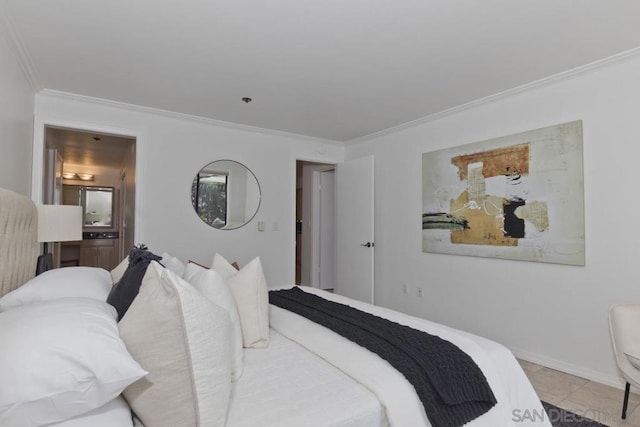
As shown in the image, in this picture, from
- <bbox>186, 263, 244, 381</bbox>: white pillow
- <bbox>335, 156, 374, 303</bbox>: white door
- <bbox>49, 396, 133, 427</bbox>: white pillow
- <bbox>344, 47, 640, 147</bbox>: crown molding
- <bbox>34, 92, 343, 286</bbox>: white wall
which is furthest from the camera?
<bbox>335, 156, 374, 303</bbox>: white door

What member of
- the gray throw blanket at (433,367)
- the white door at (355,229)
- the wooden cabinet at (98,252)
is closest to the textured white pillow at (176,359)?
the gray throw blanket at (433,367)

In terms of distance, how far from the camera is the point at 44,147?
10.7 ft

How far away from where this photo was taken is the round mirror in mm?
4027

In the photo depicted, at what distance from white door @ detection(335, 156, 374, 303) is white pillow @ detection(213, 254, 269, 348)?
9.19 ft

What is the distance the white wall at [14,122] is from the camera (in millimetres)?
2227

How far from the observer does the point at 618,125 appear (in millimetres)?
2547

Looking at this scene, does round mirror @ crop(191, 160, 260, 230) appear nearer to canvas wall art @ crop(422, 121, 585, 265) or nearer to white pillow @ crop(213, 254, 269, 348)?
canvas wall art @ crop(422, 121, 585, 265)

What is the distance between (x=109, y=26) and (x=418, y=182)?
317 centimetres

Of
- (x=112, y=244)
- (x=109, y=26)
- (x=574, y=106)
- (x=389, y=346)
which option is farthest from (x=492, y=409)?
(x=112, y=244)

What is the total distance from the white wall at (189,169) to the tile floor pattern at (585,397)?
9.56 ft

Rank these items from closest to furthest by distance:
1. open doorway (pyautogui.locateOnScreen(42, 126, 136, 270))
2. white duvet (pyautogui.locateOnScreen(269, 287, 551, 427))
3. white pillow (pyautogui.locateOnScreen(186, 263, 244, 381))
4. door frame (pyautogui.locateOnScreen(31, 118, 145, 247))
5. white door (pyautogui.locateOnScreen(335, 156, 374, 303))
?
white duvet (pyautogui.locateOnScreen(269, 287, 551, 427)) → white pillow (pyautogui.locateOnScreen(186, 263, 244, 381)) → door frame (pyautogui.locateOnScreen(31, 118, 145, 247)) → white door (pyautogui.locateOnScreen(335, 156, 374, 303)) → open doorway (pyautogui.locateOnScreen(42, 126, 136, 270))

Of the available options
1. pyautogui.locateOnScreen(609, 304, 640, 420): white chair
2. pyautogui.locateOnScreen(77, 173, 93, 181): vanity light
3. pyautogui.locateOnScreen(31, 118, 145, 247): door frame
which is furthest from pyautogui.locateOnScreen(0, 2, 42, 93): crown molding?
pyautogui.locateOnScreen(77, 173, 93, 181): vanity light

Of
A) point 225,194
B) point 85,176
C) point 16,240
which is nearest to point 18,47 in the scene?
point 16,240

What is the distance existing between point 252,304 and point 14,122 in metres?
2.31
